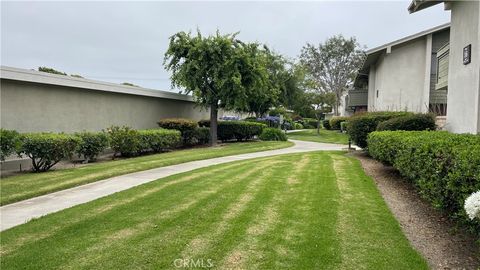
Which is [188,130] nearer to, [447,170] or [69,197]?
[69,197]

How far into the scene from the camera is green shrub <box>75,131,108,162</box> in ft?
40.0

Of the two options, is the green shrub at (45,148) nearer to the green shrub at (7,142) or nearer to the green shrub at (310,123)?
the green shrub at (7,142)

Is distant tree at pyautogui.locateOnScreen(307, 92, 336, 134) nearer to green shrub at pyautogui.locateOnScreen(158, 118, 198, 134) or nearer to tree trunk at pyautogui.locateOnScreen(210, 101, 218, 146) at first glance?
tree trunk at pyautogui.locateOnScreen(210, 101, 218, 146)

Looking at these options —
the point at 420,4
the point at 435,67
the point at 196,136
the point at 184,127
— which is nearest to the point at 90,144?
the point at 184,127

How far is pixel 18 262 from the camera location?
4035 mm

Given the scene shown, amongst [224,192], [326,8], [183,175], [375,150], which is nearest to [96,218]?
[224,192]

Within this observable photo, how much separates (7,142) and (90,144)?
3.21 metres

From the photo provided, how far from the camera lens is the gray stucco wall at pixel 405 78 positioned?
19453mm

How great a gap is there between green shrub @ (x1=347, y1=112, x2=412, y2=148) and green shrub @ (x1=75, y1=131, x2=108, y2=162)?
9074 mm

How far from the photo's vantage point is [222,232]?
4.82 metres

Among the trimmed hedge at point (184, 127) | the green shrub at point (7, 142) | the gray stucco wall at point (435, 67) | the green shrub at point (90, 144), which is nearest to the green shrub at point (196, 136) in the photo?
the trimmed hedge at point (184, 127)

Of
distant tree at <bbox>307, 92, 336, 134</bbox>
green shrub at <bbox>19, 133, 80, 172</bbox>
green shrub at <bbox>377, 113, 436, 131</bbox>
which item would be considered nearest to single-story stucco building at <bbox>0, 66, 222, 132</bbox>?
green shrub at <bbox>19, 133, 80, 172</bbox>

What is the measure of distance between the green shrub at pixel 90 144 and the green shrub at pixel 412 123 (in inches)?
374

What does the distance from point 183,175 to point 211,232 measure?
15.7ft
